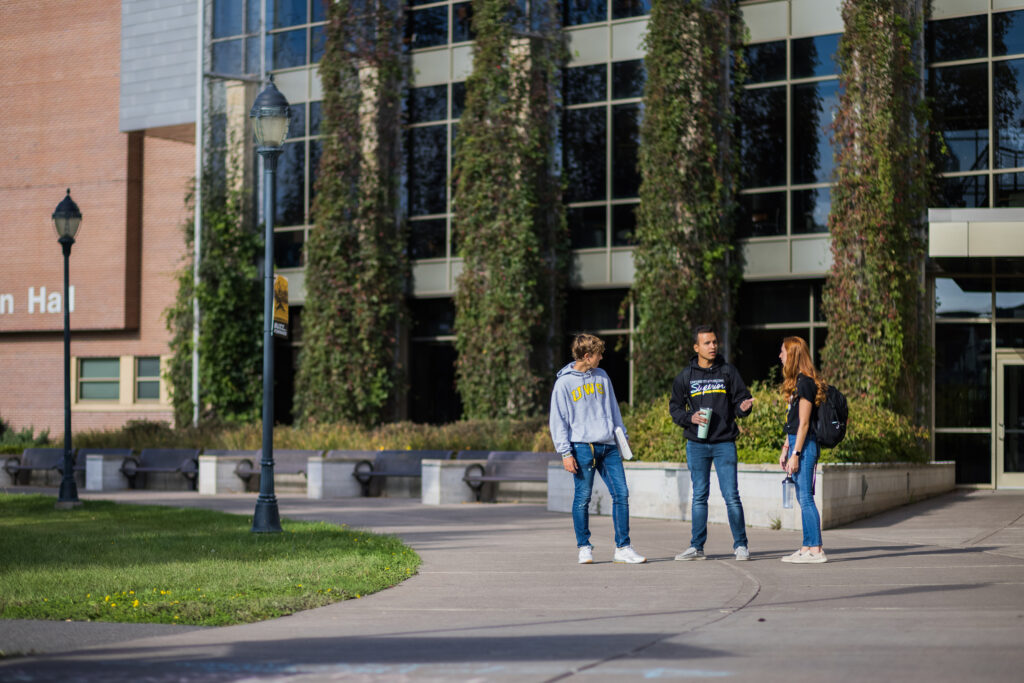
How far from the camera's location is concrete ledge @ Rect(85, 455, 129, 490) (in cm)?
2459

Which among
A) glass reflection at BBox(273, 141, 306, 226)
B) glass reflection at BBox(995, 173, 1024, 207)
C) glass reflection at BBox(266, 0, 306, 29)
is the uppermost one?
glass reflection at BBox(266, 0, 306, 29)

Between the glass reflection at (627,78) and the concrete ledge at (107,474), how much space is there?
11688 mm

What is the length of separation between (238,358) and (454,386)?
540 centimetres

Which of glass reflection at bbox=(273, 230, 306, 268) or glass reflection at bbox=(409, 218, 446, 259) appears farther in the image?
glass reflection at bbox=(273, 230, 306, 268)

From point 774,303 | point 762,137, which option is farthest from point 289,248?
point 774,303

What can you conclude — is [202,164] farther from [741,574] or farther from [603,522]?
[741,574]

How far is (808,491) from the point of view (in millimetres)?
10547

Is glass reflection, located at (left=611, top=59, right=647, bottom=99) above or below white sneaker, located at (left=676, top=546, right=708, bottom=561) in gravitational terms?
above

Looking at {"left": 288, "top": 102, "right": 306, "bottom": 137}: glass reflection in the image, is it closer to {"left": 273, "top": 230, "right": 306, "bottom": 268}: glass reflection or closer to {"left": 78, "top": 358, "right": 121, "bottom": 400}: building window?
{"left": 273, "top": 230, "right": 306, "bottom": 268}: glass reflection

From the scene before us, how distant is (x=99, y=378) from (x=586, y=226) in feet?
54.9

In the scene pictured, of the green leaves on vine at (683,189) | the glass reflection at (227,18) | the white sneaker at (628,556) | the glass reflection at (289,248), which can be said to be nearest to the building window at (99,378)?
the glass reflection at (289,248)

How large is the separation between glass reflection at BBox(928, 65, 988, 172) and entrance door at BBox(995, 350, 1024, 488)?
132 inches

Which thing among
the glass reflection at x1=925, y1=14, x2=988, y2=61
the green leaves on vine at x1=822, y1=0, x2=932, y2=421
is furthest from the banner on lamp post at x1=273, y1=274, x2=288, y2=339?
the glass reflection at x1=925, y1=14, x2=988, y2=61

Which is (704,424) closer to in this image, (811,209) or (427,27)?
(811,209)
